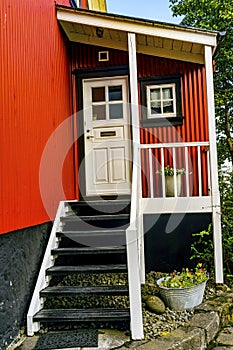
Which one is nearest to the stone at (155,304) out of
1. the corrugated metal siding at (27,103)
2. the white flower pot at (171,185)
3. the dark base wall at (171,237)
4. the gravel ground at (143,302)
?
the gravel ground at (143,302)

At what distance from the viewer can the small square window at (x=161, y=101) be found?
539 cm

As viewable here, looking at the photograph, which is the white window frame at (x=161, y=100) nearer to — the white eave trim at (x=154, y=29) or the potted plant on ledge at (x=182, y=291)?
the white eave trim at (x=154, y=29)

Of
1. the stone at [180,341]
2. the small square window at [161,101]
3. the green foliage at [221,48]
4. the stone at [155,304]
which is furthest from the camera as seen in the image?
the green foliage at [221,48]

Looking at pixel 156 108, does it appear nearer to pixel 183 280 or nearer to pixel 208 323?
pixel 183 280

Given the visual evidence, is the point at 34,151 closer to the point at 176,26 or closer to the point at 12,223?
the point at 12,223

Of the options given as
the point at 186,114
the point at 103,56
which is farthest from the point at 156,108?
the point at 103,56

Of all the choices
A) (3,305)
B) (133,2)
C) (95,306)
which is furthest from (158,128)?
(133,2)

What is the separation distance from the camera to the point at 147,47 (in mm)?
5176

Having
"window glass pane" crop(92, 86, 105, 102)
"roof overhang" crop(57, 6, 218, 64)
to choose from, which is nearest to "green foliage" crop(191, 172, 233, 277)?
"roof overhang" crop(57, 6, 218, 64)

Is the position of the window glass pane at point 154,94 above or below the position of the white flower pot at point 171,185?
above

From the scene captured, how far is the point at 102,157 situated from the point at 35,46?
2.10 metres

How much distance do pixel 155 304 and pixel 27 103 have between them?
245 centimetres

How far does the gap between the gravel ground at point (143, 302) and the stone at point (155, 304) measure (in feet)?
0.13

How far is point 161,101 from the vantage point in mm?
5473
